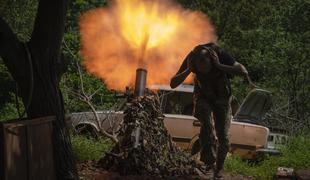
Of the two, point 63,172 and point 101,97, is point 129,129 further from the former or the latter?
point 101,97

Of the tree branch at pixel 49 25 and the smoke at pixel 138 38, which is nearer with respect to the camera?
the tree branch at pixel 49 25

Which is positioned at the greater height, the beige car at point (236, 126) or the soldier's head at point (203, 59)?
the soldier's head at point (203, 59)

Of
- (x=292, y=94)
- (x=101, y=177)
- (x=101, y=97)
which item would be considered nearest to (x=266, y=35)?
(x=292, y=94)

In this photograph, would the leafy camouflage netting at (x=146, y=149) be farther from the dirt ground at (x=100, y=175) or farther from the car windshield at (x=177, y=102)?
the car windshield at (x=177, y=102)

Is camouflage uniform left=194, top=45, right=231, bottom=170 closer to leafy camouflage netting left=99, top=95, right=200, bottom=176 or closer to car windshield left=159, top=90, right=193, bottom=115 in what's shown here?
leafy camouflage netting left=99, top=95, right=200, bottom=176

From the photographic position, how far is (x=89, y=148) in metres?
9.39

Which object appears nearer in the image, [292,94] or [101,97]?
[101,97]

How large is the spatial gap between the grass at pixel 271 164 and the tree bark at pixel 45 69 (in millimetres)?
3377

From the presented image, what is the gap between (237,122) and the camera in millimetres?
11070

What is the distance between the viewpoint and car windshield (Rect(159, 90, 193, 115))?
38.8ft

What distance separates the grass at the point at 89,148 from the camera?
904cm

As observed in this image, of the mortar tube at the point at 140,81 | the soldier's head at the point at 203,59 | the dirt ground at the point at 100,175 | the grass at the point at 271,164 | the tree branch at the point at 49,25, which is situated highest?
the tree branch at the point at 49,25

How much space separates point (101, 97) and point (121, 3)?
342cm

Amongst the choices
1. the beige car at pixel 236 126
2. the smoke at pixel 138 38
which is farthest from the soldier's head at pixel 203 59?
the beige car at pixel 236 126
